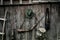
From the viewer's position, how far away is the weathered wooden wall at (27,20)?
5742mm

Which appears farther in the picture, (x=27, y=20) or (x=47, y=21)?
(x=27, y=20)

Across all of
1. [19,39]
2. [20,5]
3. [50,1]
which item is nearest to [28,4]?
[20,5]

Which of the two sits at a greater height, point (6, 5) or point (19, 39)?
point (6, 5)

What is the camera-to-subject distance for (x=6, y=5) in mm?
5816

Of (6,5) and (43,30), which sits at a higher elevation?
(6,5)

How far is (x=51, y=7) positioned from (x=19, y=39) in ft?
4.60

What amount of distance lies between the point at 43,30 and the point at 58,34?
1.74 ft

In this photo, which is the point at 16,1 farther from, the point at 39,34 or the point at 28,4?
the point at 39,34

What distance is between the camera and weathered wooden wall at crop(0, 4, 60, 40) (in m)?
5.74

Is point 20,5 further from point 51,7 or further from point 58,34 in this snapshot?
point 58,34

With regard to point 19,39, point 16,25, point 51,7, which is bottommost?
point 19,39

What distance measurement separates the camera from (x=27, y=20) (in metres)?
5.80

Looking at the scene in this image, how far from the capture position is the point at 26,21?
5.80 metres

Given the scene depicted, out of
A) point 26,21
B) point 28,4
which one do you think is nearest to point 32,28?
point 26,21
